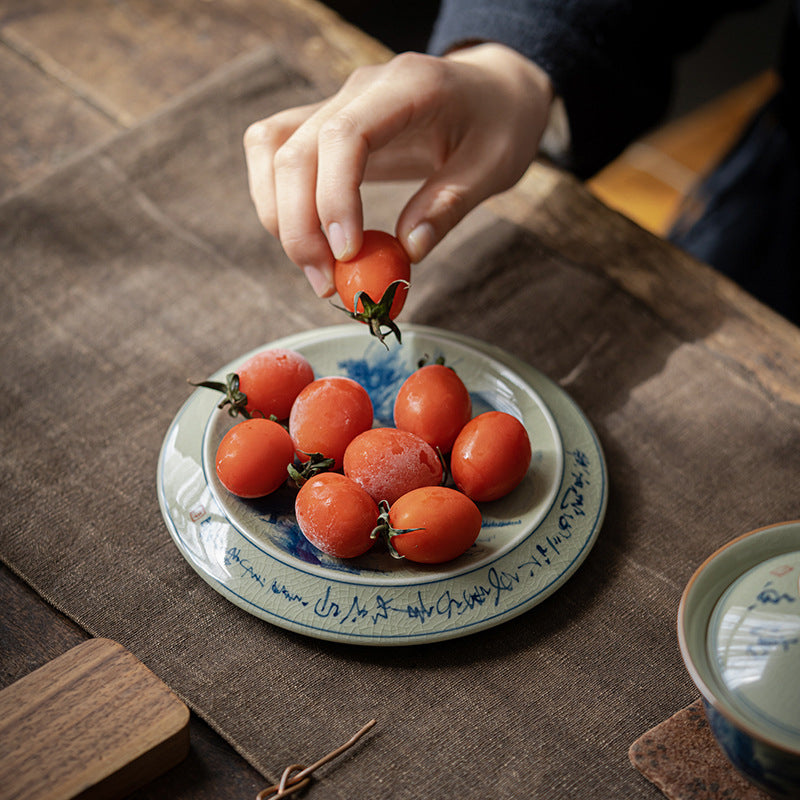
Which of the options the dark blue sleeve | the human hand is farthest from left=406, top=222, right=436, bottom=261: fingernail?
the dark blue sleeve

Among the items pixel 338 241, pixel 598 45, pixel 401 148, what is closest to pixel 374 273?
pixel 338 241

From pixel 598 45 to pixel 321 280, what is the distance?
0.54 meters

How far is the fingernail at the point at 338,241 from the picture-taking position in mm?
706

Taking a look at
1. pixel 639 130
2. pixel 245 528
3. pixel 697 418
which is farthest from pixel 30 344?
pixel 639 130

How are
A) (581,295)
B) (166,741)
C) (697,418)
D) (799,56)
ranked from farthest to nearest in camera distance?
(799,56)
(581,295)
(697,418)
(166,741)

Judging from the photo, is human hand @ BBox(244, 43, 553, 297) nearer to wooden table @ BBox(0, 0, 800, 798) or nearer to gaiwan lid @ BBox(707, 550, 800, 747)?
wooden table @ BBox(0, 0, 800, 798)

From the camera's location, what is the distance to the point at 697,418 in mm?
810

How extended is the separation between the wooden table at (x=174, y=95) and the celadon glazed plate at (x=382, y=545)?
0.46ft

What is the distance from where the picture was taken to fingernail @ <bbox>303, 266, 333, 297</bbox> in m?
0.76

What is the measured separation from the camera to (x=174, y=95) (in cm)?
112

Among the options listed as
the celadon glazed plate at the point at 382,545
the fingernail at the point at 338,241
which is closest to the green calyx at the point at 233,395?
the celadon glazed plate at the point at 382,545

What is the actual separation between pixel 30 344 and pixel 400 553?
18.8 inches

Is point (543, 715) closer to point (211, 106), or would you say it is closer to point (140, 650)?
point (140, 650)

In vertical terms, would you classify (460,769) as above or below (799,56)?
below
